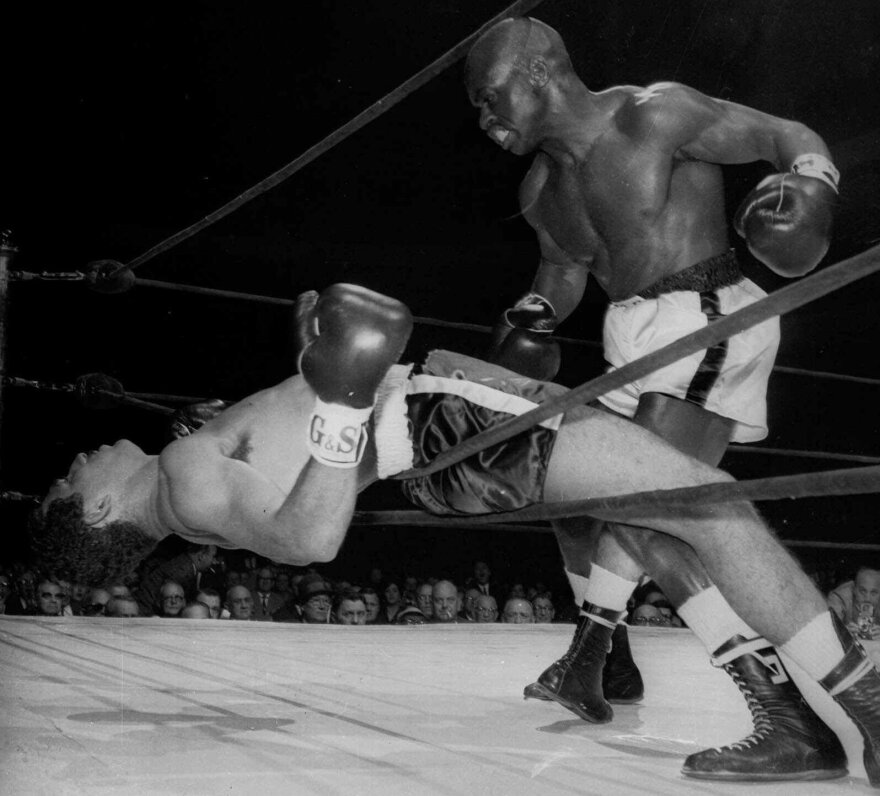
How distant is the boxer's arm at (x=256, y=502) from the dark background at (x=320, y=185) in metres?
1.84

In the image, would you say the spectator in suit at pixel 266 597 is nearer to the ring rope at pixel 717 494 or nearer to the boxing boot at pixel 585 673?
the boxing boot at pixel 585 673

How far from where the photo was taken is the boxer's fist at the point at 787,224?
75cm

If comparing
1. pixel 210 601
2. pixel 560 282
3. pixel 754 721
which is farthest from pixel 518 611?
pixel 754 721

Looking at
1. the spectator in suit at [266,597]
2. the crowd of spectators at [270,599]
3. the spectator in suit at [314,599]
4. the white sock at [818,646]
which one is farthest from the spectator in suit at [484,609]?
the white sock at [818,646]

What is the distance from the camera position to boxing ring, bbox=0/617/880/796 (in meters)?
0.80

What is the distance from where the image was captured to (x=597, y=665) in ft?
3.63

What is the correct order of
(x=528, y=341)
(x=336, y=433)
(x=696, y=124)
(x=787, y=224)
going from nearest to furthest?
(x=787, y=224) < (x=336, y=433) < (x=696, y=124) < (x=528, y=341)

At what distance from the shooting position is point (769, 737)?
845 mm

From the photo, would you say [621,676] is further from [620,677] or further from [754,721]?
[754,721]

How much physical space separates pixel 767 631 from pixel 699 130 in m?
0.55

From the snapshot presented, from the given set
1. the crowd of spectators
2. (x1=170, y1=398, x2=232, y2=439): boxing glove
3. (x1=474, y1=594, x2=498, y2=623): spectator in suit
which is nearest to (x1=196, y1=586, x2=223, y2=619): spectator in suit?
the crowd of spectators

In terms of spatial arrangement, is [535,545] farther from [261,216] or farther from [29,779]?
[29,779]

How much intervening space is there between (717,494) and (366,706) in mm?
643

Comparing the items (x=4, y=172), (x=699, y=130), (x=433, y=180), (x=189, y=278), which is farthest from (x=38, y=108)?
→ (x=699, y=130)
